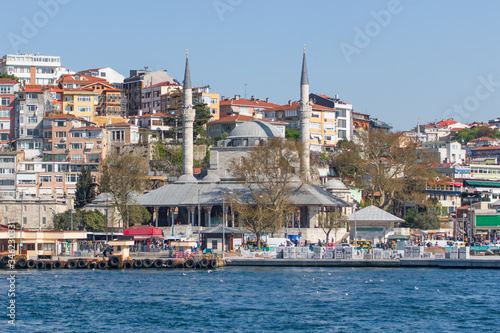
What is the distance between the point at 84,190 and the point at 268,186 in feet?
53.9

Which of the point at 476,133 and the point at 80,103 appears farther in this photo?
the point at 476,133

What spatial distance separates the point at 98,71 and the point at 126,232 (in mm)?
54122

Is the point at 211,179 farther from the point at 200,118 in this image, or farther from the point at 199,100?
the point at 199,100

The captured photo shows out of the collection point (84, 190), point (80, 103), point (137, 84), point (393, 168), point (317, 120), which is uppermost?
point (137, 84)

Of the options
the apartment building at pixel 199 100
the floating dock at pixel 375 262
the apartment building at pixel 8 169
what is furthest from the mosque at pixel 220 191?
the apartment building at pixel 199 100

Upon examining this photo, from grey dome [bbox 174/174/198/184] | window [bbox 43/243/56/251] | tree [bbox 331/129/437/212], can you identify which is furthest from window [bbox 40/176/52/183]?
tree [bbox 331/129/437/212]

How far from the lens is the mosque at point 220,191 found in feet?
222

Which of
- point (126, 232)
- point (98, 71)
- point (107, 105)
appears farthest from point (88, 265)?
point (98, 71)

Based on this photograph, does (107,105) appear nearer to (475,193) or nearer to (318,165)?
(318,165)

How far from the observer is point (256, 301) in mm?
36719

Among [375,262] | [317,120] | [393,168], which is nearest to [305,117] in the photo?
[393,168]

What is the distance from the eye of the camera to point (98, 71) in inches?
4299

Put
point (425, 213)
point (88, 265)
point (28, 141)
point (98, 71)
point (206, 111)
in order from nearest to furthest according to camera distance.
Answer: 1. point (88, 265)
2. point (425, 213)
3. point (28, 141)
4. point (206, 111)
5. point (98, 71)

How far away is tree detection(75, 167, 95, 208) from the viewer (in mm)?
72875
